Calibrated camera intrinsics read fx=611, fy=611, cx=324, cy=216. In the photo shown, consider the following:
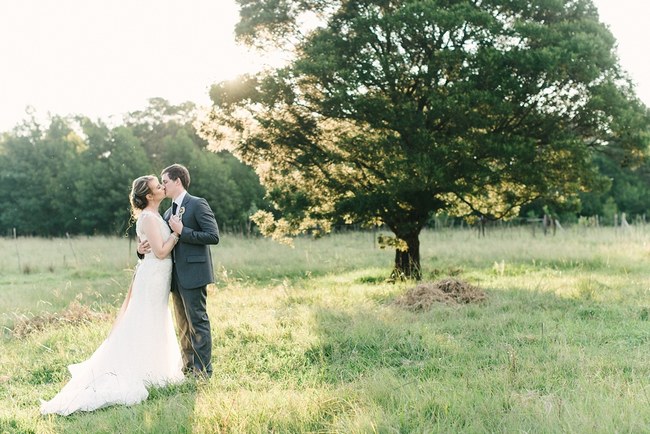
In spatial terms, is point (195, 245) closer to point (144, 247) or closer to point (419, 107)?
point (144, 247)

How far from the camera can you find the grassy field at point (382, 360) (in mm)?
4496

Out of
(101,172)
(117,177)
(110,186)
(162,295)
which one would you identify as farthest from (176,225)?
(101,172)

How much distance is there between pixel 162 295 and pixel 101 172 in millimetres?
35148

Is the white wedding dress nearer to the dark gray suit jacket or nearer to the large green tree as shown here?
the dark gray suit jacket

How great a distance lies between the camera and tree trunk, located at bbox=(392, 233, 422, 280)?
1416 centimetres

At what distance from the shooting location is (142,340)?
6.16m

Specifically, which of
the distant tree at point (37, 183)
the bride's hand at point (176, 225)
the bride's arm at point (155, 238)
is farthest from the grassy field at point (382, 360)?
the distant tree at point (37, 183)

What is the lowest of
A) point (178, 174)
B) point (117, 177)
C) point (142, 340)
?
point (142, 340)

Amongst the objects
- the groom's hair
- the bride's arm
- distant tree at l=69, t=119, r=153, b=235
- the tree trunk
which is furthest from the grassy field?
distant tree at l=69, t=119, r=153, b=235

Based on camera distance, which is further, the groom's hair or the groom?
the groom's hair

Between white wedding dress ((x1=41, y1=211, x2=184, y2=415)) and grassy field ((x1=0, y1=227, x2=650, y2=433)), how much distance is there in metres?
0.20

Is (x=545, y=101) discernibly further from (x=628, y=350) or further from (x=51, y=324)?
(x=51, y=324)

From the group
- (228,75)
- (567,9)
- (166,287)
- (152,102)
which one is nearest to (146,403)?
(166,287)

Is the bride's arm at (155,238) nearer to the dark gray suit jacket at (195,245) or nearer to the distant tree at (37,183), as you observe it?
the dark gray suit jacket at (195,245)
